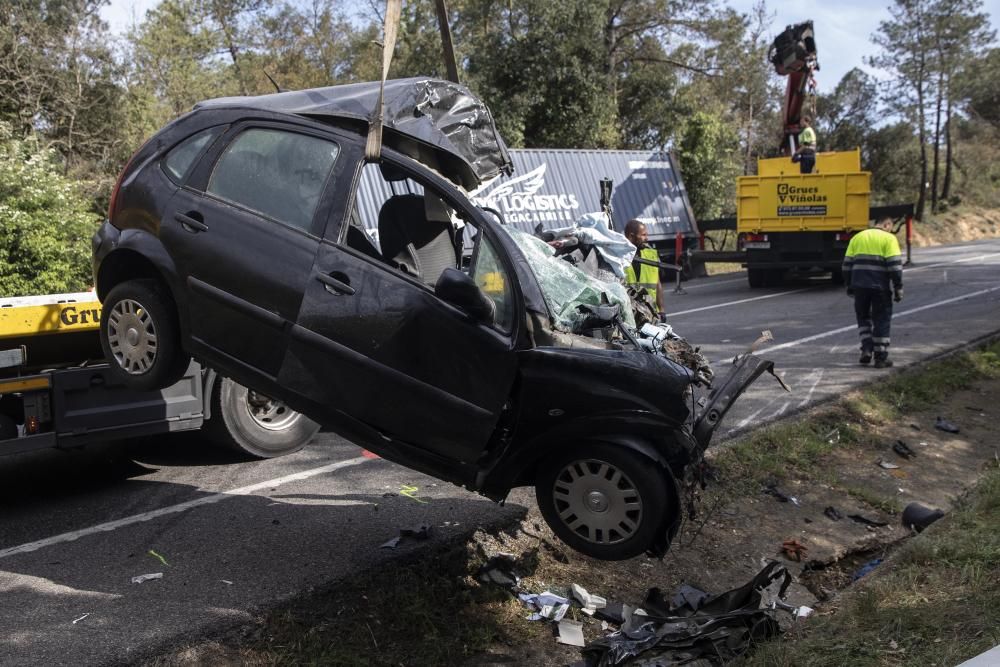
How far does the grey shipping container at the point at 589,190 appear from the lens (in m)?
18.3

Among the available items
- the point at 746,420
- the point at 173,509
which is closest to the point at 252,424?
the point at 173,509

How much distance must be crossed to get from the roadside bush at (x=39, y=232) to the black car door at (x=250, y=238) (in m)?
9.05

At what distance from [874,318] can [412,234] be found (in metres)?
6.58

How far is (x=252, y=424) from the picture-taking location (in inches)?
250

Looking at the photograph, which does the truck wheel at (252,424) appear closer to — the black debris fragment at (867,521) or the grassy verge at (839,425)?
the grassy verge at (839,425)

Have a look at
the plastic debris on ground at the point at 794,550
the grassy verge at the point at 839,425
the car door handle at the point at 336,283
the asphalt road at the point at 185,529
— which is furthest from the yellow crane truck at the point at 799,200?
the car door handle at the point at 336,283

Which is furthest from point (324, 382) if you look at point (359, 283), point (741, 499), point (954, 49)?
point (954, 49)

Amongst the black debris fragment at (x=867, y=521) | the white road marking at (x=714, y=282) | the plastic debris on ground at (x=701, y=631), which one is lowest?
the black debris fragment at (x=867, y=521)

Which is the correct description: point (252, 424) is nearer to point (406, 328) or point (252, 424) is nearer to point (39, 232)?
point (406, 328)

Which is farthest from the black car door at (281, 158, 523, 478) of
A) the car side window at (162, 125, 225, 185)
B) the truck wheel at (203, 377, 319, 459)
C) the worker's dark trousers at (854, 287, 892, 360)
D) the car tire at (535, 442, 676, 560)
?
the worker's dark trousers at (854, 287, 892, 360)

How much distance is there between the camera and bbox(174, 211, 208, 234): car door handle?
416cm

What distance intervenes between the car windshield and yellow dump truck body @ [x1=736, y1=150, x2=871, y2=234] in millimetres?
13044

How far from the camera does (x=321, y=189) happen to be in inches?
159

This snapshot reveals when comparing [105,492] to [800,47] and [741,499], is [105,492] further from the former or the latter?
[800,47]
